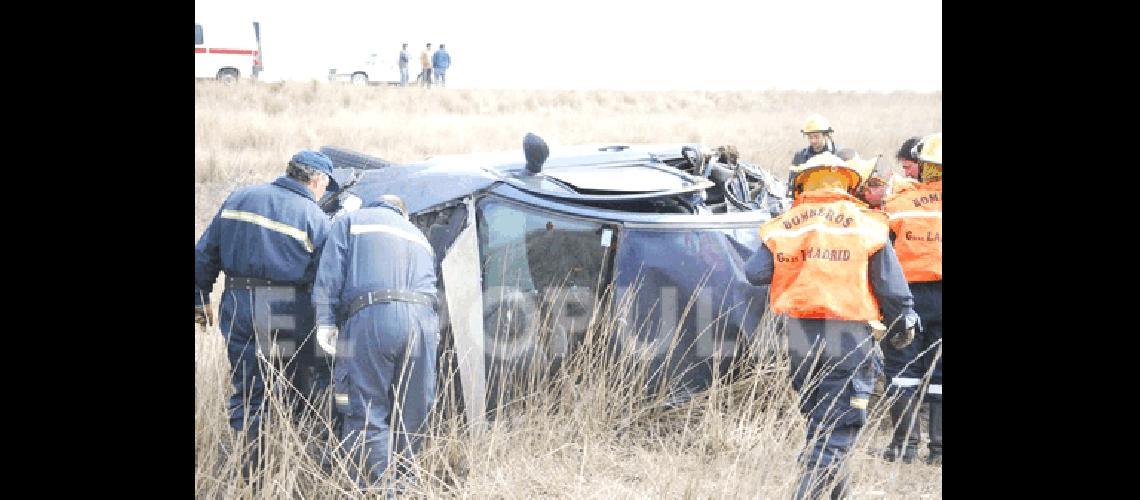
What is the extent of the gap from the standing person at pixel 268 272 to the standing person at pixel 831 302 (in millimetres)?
1927

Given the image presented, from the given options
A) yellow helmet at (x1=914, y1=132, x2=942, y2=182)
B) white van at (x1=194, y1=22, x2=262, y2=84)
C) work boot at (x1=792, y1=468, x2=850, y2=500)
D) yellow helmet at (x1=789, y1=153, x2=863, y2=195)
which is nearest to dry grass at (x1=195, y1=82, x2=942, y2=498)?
work boot at (x1=792, y1=468, x2=850, y2=500)

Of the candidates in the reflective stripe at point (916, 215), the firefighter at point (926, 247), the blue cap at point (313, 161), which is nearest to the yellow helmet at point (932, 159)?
the firefighter at point (926, 247)

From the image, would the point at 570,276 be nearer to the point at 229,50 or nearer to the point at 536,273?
the point at 536,273

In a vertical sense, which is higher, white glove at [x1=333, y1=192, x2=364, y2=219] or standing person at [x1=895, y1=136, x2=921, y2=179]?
standing person at [x1=895, y1=136, x2=921, y2=179]

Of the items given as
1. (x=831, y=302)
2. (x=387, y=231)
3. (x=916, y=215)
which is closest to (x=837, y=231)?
(x=831, y=302)

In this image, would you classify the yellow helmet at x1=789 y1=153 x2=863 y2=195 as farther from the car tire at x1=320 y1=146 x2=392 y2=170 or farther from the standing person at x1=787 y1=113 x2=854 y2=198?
the standing person at x1=787 y1=113 x2=854 y2=198

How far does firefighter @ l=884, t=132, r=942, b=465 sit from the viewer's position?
438cm

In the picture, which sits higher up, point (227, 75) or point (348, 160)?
point (227, 75)

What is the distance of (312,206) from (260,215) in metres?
0.22

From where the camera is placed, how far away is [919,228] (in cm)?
441

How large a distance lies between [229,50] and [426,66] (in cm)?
436

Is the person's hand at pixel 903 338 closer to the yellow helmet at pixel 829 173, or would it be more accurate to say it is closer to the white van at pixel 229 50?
the yellow helmet at pixel 829 173

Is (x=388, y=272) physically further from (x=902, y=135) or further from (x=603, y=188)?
(x=902, y=135)

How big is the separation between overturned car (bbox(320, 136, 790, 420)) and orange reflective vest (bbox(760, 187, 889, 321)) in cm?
45
